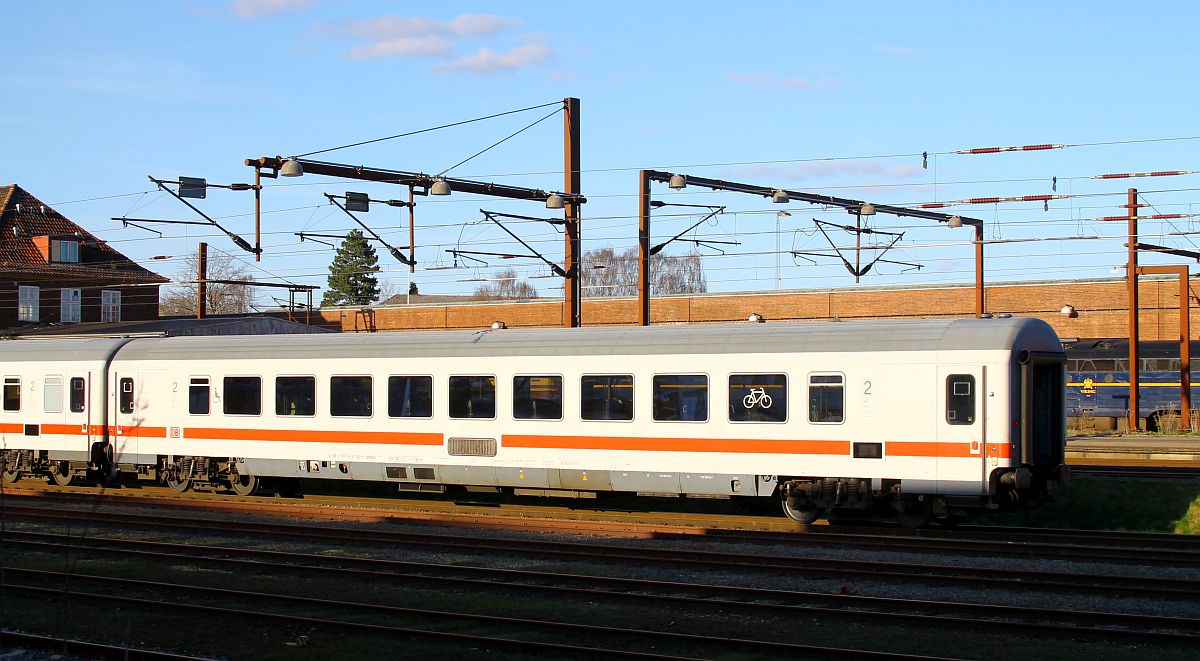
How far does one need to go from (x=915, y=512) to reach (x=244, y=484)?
42.9ft

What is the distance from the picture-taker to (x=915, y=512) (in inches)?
692

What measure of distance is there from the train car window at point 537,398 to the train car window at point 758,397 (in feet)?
10.1

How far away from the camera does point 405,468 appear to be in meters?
20.9

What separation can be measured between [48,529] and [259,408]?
451 centimetres

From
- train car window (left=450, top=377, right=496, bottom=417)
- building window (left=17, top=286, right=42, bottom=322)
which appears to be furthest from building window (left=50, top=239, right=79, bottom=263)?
train car window (left=450, top=377, right=496, bottom=417)

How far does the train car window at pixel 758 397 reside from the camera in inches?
702

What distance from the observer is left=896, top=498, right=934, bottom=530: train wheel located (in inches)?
687

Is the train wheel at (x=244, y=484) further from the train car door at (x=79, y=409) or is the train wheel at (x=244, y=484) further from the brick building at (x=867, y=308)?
the brick building at (x=867, y=308)

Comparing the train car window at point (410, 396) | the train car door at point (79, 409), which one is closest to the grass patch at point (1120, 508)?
the train car window at point (410, 396)

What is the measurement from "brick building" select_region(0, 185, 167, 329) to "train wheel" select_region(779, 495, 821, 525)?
42.8 m

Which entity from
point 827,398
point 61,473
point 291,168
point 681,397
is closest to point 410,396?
point 291,168

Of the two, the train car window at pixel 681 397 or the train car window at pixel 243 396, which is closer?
the train car window at pixel 681 397

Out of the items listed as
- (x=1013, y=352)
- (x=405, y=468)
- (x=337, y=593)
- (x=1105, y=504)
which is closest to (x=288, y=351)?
(x=405, y=468)

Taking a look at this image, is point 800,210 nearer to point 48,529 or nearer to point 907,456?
point 907,456
